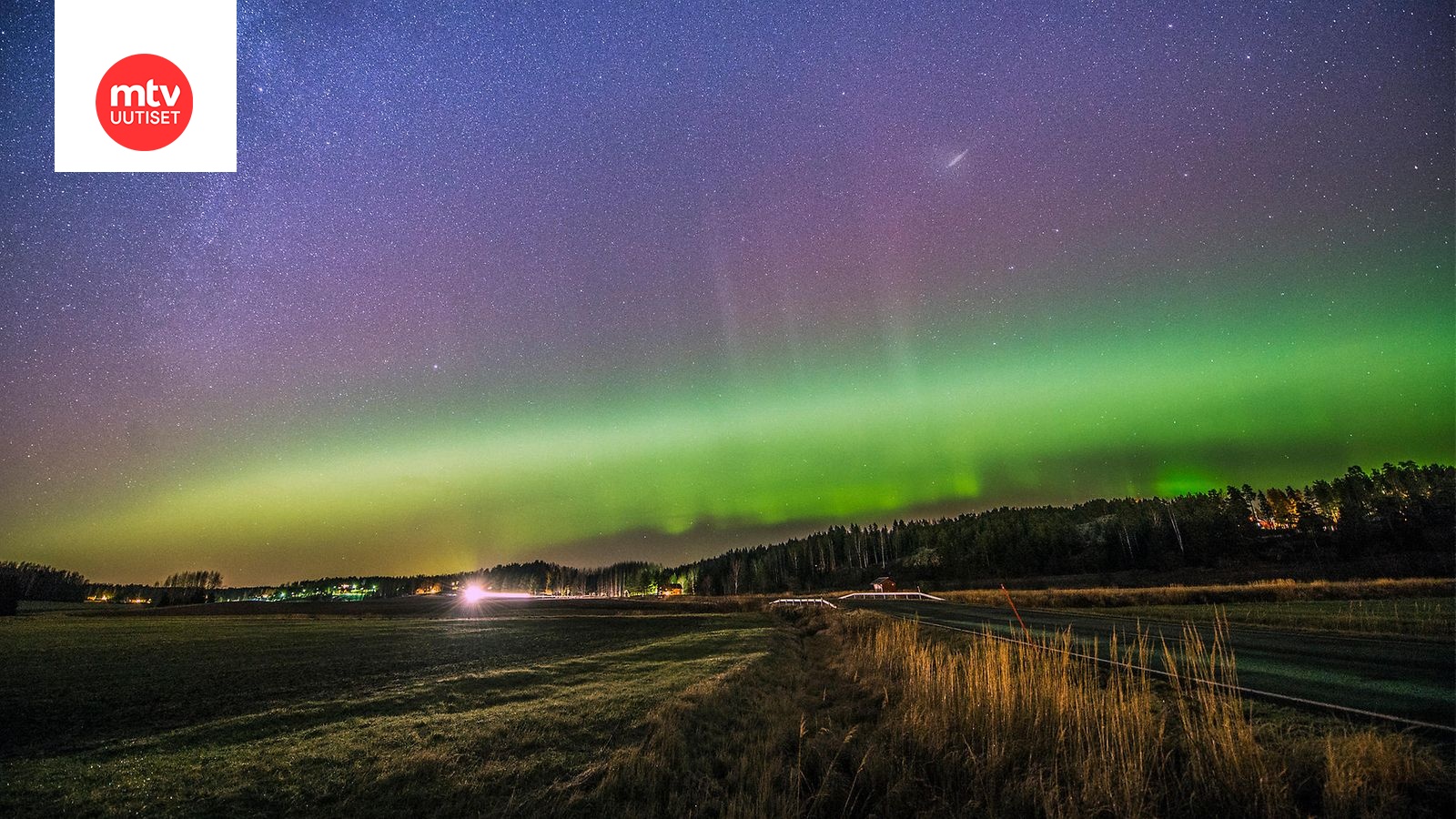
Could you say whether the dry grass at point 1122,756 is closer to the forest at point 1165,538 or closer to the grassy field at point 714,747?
the grassy field at point 714,747

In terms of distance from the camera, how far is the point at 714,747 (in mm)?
10727

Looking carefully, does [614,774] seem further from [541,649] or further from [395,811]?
[541,649]

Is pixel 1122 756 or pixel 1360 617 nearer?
pixel 1122 756

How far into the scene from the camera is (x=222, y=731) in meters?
12.0

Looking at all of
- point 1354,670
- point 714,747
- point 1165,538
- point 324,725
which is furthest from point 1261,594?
point 1165,538

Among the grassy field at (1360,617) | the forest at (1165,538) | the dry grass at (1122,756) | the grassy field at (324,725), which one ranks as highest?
the dry grass at (1122,756)

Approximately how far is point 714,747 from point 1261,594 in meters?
39.2

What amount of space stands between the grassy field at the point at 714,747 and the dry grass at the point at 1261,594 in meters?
28.2

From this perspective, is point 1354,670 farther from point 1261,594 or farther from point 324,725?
point 1261,594

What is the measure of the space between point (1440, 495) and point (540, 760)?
134381 millimetres

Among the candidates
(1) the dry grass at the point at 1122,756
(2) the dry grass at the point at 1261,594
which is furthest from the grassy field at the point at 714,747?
(2) the dry grass at the point at 1261,594

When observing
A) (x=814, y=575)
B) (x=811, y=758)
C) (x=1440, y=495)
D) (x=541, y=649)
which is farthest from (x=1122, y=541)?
(x=811, y=758)

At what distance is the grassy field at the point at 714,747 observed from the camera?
6.29 metres

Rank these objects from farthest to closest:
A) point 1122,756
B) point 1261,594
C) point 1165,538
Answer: point 1165,538
point 1261,594
point 1122,756
